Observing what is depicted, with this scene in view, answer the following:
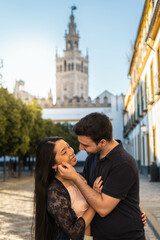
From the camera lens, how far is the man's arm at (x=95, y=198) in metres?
2.41

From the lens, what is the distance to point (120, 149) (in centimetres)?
260

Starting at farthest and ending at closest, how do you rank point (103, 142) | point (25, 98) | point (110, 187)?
point (25, 98) → point (103, 142) → point (110, 187)

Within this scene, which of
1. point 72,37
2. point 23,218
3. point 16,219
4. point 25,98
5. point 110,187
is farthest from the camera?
point 72,37

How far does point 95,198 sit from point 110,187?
5.0 inches

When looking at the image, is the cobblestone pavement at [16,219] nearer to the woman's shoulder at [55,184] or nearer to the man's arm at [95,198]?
the woman's shoulder at [55,184]

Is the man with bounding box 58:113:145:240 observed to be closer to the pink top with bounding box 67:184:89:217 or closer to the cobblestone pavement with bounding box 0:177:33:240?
the pink top with bounding box 67:184:89:217

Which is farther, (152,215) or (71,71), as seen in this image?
(71,71)

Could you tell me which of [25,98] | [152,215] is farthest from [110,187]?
[25,98]

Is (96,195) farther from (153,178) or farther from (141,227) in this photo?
(153,178)

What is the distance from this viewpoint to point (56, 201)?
2521mm

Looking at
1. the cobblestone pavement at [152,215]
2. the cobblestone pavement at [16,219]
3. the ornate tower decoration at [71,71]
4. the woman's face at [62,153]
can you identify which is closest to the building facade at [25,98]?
the cobblestone pavement at [16,219]

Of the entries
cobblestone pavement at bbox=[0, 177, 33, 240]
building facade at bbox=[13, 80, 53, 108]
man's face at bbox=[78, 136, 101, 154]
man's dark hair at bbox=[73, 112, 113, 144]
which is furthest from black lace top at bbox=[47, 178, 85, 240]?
building facade at bbox=[13, 80, 53, 108]

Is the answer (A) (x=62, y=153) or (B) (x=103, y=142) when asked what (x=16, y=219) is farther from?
(B) (x=103, y=142)

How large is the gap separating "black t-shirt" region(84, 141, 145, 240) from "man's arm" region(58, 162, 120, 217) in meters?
0.04
